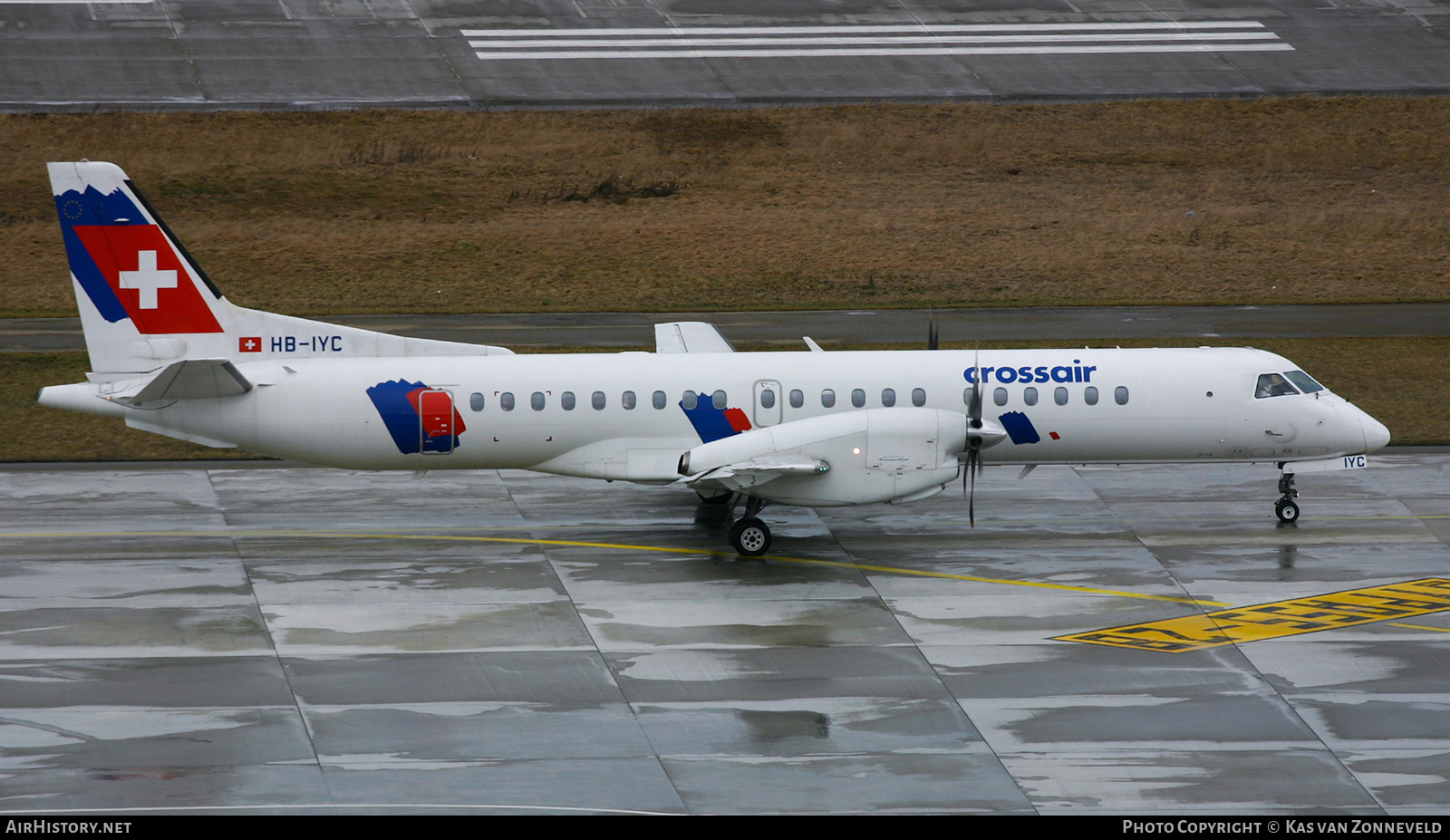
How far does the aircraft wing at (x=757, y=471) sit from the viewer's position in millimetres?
24969

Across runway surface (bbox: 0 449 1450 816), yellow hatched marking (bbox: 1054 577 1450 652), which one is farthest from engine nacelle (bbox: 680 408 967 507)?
yellow hatched marking (bbox: 1054 577 1450 652)

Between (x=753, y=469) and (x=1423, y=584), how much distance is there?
1093cm

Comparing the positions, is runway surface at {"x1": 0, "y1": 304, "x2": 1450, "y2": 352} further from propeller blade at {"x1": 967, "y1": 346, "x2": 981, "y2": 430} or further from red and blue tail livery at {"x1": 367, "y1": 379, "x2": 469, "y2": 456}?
propeller blade at {"x1": 967, "y1": 346, "x2": 981, "y2": 430}

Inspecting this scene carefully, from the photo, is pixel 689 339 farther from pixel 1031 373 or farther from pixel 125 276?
pixel 125 276

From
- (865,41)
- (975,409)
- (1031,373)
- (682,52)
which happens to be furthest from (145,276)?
(865,41)

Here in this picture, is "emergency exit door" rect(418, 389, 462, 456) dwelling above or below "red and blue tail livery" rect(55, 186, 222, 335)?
below

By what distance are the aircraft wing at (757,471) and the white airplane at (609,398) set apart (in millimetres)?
163

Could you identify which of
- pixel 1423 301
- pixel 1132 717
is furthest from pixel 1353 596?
pixel 1423 301

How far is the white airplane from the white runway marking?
43.0 m

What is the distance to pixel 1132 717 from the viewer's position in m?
19.5

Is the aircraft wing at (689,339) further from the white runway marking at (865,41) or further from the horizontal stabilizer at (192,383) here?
the white runway marking at (865,41)

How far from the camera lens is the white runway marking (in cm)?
6844

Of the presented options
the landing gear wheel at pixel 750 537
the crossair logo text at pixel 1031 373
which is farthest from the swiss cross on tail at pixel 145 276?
the crossair logo text at pixel 1031 373

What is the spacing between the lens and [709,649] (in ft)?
72.1
